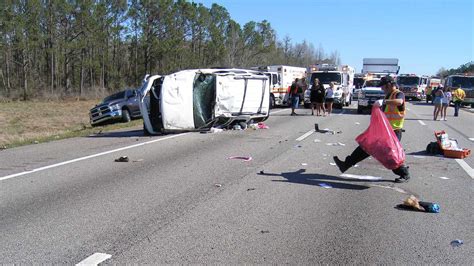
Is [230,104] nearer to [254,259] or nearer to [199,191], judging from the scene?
[199,191]

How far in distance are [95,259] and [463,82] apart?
119ft

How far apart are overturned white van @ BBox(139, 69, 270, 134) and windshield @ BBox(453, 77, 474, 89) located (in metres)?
23.9

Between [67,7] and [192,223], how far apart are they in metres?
52.5

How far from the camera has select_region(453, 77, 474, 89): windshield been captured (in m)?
35.0

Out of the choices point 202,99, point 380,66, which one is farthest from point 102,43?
point 202,99

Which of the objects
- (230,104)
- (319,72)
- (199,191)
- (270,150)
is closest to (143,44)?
(319,72)

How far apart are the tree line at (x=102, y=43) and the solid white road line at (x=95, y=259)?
155 feet

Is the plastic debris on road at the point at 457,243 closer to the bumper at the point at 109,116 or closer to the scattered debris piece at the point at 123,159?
the scattered debris piece at the point at 123,159

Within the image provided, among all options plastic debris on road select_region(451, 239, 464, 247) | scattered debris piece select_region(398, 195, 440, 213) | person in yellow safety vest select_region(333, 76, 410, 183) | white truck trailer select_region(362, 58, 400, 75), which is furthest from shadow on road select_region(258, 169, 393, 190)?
white truck trailer select_region(362, 58, 400, 75)

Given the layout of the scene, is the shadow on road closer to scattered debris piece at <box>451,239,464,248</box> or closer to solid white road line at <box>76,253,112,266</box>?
scattered debris piece at <box>451,239,464,248</box>

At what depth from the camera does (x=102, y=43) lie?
59.5 meters

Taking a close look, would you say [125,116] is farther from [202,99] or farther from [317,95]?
[317,95]

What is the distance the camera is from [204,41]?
73750 millimetres

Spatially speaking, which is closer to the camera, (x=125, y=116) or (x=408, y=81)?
(x=125, y=116)
